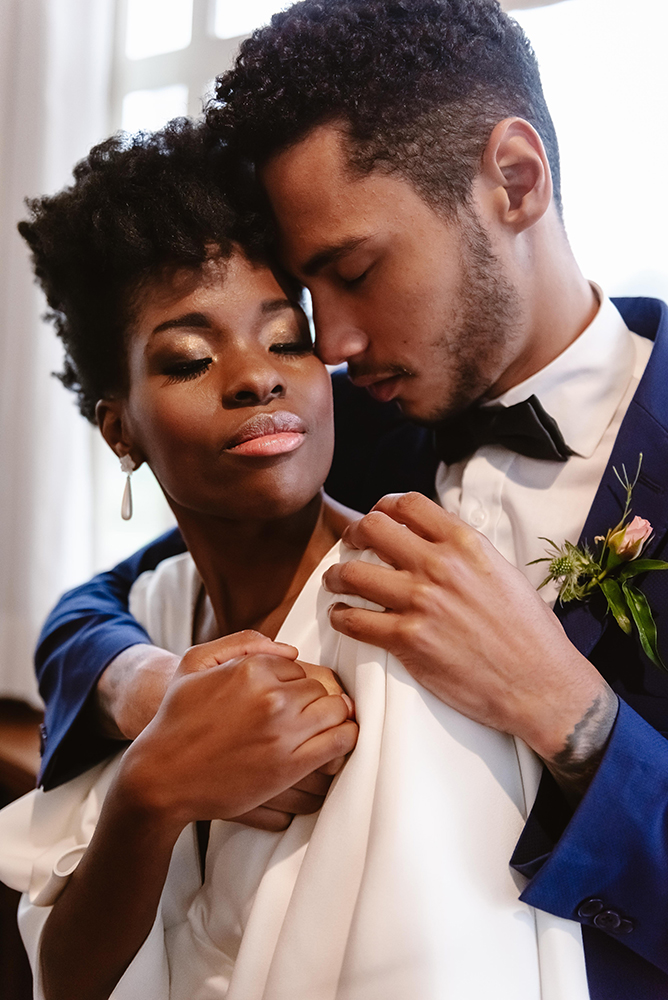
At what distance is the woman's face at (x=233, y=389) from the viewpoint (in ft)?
4.22

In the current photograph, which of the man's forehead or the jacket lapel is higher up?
the man's forehead

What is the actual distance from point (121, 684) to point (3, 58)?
2.25m

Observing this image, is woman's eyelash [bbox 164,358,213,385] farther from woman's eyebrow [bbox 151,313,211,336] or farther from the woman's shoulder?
the woman's shoulder

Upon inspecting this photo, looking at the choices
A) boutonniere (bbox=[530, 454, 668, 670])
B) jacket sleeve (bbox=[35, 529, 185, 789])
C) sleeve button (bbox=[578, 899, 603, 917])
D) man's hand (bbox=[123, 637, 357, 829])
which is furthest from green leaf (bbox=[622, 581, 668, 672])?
jacket sleeve (bbox=[35, 529, 185, 789])

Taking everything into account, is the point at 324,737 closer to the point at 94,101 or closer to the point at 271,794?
the point at 271,794

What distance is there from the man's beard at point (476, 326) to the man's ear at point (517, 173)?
69mm

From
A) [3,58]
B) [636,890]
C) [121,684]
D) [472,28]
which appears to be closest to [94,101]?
[3,58]

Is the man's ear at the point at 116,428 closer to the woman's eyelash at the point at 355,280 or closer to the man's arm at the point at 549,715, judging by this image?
the woman's eyelash at the point at 355,280

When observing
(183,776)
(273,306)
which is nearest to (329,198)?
(273,306)

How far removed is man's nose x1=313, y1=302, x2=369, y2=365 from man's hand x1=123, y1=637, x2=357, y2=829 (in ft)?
1.76

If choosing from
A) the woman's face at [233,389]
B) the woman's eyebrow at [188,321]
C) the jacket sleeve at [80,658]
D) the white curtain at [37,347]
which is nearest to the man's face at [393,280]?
the woman's face at [233,389]

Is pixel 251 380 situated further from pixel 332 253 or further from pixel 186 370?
pixel 332 253

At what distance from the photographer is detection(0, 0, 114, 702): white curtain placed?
8.96 ft

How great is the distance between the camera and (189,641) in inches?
65.2
